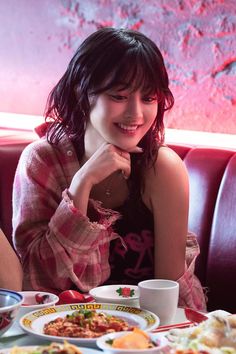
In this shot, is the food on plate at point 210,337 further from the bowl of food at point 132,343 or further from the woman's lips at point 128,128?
the woman's lips at point 128,128

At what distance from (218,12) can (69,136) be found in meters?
0.95

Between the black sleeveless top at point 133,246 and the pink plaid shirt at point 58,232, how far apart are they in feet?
0.23

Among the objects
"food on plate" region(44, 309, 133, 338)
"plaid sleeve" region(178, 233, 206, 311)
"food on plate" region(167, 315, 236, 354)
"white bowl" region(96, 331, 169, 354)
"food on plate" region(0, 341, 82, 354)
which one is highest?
"food on plate" region(0, 341, 82, 354)

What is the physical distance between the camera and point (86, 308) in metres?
1.59

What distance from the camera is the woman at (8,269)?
1870 mm

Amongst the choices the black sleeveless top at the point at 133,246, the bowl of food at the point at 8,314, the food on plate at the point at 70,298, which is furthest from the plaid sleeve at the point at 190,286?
the bowl of food at the point at 8,314

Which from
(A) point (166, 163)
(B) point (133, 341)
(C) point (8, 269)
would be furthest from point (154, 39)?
(B) point (133, 341)

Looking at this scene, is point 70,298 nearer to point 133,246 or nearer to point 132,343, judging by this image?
point 132,343

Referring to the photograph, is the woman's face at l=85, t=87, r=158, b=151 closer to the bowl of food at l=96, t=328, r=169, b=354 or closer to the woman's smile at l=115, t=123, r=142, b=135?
the woman's smile at l=115, t=123, r=142, b=135

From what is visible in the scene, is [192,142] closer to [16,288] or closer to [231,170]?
[231,170]

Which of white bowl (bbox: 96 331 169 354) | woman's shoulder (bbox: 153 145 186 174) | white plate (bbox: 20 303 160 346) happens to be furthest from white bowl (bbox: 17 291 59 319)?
woman's shoulder (bbox: 153 145 186 174)

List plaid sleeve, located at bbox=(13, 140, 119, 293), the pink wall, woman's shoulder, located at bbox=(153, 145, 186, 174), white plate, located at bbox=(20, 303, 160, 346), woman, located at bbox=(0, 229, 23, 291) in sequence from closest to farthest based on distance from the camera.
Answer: white plate, located at bbox=(20, 303, 160, 346)
woman, located at bbox=(0, 229, 23, 291)
plaid sleeve, located at bbox=(13, 140, 119, 293)
woman's shoulder, located at bbox=(153, 145, 186, 174)
the pink wall

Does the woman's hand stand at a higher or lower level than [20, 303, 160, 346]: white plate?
higher

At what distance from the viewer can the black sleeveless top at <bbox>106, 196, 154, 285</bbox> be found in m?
2.23
